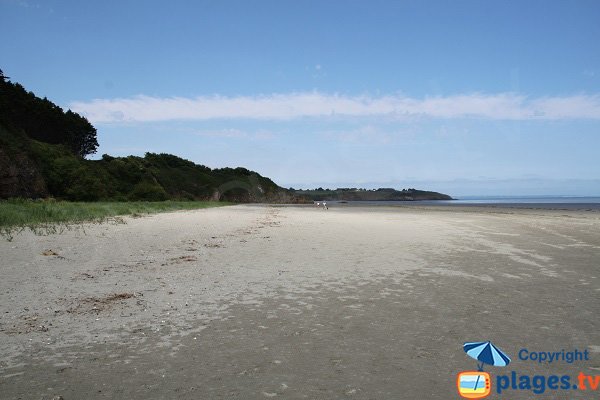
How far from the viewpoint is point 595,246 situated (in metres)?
13.5

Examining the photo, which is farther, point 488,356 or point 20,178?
point 20,178

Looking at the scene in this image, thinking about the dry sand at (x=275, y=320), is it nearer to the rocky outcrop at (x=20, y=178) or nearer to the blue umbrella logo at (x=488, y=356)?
the blue umbrella logo at (x=488, y=356)

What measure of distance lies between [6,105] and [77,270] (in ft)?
193

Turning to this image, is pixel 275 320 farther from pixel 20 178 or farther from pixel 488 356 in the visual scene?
pixel 20 178

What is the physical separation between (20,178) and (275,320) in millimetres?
41914

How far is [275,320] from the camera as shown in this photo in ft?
18.3

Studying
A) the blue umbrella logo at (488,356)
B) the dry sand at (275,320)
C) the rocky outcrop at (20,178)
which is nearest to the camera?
the dry sand at (275,320)

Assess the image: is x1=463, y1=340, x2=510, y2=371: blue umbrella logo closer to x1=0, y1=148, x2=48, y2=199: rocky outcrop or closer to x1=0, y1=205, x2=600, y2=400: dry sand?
x1=0, y1=205, x2=600, y2=400: dry sand

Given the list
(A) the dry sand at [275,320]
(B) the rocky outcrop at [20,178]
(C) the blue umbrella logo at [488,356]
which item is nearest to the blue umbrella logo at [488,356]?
(C) the blue umbrella logo at [488,356]

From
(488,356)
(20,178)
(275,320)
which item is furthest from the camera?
(20,178)

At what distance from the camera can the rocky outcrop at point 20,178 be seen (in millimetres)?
37094

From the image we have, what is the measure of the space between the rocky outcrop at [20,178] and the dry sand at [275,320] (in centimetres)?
3119

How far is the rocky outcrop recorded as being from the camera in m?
37.1

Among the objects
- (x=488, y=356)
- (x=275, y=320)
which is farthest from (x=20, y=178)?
(x=488, y=356)
